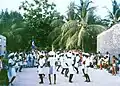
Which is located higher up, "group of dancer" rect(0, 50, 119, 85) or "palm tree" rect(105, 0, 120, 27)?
"palm tree" rect(105, 0, 120, 27)

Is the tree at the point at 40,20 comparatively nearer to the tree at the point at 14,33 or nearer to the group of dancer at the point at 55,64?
the tree at the point at 14,33

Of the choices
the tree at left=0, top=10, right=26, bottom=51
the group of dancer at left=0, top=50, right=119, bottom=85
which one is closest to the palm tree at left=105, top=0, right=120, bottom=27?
the tree at left=0, top=10, right=26, bottom=51

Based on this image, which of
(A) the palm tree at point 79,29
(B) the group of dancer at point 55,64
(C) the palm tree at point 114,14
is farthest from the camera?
(C) the palm tree at point 114,14

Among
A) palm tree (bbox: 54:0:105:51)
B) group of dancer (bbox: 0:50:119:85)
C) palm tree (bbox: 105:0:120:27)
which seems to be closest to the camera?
group of dancer (bbox: 0:50:119:85)

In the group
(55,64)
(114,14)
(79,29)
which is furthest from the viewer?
(114,14)

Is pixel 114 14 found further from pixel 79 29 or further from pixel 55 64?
pixel 55 64

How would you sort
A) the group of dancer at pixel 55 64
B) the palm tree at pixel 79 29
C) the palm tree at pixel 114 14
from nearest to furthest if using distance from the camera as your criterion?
1. the group of dancer at pixel 55 64
2. the palm tree at pixel 79 29
3. the palm tree at pixel 114 14

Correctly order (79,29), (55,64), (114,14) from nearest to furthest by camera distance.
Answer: (55,64) < (79,29) < (114,14)

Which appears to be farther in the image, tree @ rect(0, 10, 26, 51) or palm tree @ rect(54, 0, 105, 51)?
tree @ rect(0, 10, 26, 51)

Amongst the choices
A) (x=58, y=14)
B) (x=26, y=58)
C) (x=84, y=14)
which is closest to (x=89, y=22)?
(x=84, y=14)

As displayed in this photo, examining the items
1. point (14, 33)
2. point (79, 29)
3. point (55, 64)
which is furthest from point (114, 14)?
point (55, 64)

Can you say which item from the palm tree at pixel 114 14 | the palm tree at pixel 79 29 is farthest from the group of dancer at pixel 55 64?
the palm tree at pixel 114 14

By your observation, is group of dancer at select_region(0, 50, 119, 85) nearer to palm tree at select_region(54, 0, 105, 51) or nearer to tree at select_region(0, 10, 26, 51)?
palm tree at select_region(54, 0, 105, 51)

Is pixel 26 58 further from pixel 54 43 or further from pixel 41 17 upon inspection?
pixel 41 17
